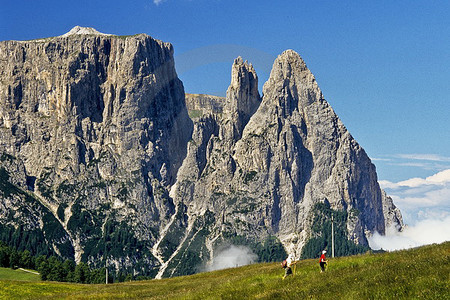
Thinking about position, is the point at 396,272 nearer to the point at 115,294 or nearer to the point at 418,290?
the point at 418,290

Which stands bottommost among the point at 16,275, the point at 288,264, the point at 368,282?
the point at 368,282

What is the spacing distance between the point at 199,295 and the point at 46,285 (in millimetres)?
48494

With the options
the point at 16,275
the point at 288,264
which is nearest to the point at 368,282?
the point at 288,264

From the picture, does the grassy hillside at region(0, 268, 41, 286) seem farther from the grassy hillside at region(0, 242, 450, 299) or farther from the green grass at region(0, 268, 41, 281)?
the grassy hillside at region(0, 242, 450, 299)

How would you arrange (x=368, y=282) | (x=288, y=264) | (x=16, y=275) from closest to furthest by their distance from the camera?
(x=368, y=282) < (x=288, y=264) < (x=16, y=275)

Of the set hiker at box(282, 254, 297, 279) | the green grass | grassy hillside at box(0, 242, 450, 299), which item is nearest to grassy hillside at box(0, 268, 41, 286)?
the green grass

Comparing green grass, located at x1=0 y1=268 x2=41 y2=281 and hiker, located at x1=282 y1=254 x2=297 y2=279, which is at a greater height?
hiker, located at x1=282 y1=254 x2=297 y2=279

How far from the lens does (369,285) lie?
140 ft

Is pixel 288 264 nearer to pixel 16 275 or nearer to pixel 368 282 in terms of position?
pixel 368 282

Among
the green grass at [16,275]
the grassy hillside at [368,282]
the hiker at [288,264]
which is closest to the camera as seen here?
the grassy hillside at [368,282]

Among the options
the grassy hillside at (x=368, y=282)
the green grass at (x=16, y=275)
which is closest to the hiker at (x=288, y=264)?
the grassy hillside at (x=368, y=282)

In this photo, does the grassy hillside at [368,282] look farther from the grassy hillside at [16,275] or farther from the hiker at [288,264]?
the grassy hillside at [16,275]

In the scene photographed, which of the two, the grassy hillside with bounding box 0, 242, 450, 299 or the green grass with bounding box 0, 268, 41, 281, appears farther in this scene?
the green grass with bounding box 0, 268, 41, 281

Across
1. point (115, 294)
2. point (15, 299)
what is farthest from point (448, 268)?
point (15, 299)
